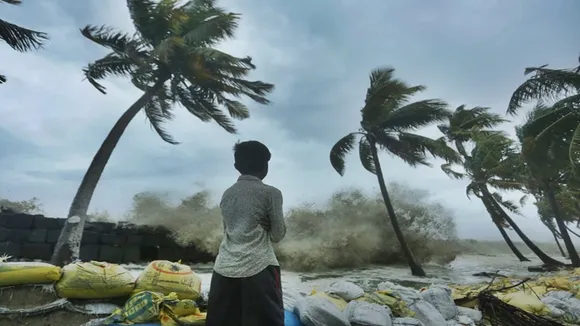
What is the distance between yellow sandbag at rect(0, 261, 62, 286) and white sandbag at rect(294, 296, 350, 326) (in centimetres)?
176

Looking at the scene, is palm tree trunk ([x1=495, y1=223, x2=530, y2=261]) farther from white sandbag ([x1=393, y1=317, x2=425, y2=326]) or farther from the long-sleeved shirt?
the long-sleeved shirt

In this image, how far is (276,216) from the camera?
1593 millimetres

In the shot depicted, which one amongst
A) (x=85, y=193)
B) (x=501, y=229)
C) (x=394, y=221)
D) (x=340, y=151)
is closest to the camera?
(x=85, y=193)

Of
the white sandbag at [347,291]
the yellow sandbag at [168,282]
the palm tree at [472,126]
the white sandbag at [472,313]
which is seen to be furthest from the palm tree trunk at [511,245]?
the yellow sandbag at [168,282]

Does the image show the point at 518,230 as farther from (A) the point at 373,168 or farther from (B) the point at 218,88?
(B) the point at 218,88

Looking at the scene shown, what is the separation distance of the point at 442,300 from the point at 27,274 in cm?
345

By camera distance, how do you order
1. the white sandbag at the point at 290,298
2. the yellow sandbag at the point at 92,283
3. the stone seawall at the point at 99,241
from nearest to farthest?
1. the yellow sandbag at the point at 92,283
2. the white sandbag at the point at 290,298
3. the stone seawall at the point at 99,241

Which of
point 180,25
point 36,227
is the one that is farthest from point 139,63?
point 36,227

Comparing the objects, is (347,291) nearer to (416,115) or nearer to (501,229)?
(416,115)

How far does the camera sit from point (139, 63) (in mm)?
9031

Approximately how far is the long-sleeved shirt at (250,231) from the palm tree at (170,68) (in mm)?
7553

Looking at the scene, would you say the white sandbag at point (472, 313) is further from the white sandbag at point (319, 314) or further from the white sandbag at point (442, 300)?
the white sandbag at point (319, 314)

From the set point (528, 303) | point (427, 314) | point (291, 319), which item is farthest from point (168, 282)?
point (528, 303)

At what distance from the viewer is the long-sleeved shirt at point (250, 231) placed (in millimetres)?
1575
